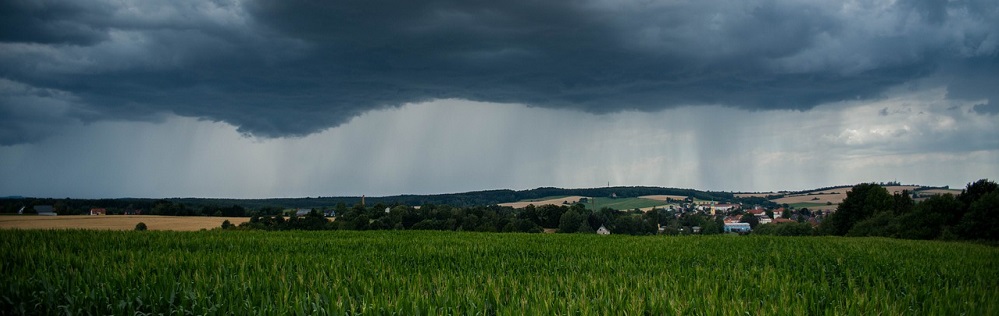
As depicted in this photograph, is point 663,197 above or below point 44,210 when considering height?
below

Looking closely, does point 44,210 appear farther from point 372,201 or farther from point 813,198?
point 813,198

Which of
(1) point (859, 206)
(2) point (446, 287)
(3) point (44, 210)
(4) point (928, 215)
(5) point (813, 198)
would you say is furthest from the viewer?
(5) point (813, 198)

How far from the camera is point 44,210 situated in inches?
1241

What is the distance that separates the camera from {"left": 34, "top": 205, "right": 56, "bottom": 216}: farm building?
30406 millimetres

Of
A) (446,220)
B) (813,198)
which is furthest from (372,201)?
(813,198)

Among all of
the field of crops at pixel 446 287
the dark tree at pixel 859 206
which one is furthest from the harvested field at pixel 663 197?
the field of crops at pixel 446 287

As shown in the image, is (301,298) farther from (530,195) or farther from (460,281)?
(530,195)

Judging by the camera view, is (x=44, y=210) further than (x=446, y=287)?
Yes

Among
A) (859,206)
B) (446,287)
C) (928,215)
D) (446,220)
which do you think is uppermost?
(446,287)

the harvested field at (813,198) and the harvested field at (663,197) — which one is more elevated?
the harvested field at (663,197)

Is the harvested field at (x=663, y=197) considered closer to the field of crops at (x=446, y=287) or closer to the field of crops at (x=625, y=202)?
the field of crops at (x=625, y=202)

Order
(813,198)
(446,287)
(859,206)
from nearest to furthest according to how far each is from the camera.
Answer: (446,287) < (859,206) < (813,198)

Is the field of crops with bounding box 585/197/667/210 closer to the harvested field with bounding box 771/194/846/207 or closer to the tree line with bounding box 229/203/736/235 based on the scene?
the harvested field with bounding box 771/194/846/207

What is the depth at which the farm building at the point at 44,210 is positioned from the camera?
1197 inches
